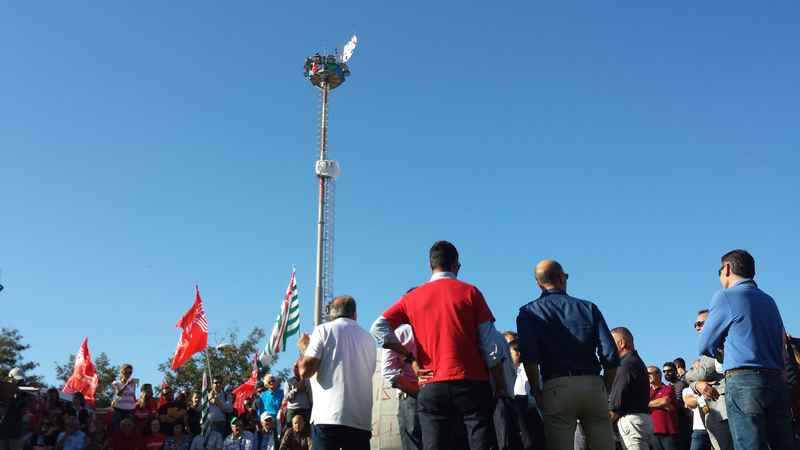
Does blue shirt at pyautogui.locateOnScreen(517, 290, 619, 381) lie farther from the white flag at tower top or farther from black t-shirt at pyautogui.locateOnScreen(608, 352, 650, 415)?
the white flag at tower top

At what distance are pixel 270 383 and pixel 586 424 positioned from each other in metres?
8.52

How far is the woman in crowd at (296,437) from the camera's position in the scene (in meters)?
10.1

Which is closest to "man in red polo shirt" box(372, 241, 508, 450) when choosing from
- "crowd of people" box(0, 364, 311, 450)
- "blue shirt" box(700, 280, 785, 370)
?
"blue shirt" box(700, 280, 785, 370)

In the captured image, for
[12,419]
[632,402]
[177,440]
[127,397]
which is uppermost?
[127,397]

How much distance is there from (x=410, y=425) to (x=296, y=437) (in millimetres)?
4405

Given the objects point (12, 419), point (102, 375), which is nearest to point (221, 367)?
point (102, 375)

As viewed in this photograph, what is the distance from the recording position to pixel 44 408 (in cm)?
1362

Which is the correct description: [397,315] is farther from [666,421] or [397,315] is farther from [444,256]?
[666,421]

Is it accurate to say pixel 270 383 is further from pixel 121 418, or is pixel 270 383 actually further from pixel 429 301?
pixel 429 301

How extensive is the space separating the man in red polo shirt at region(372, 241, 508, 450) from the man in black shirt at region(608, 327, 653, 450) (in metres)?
2.00

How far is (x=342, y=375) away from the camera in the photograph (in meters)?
5.63

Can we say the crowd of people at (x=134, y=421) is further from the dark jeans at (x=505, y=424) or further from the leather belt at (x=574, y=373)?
the leather belt at (x=574, y=373)

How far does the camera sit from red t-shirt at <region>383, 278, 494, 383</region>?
16.1 feet

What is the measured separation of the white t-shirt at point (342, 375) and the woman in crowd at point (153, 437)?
8.83 meters
